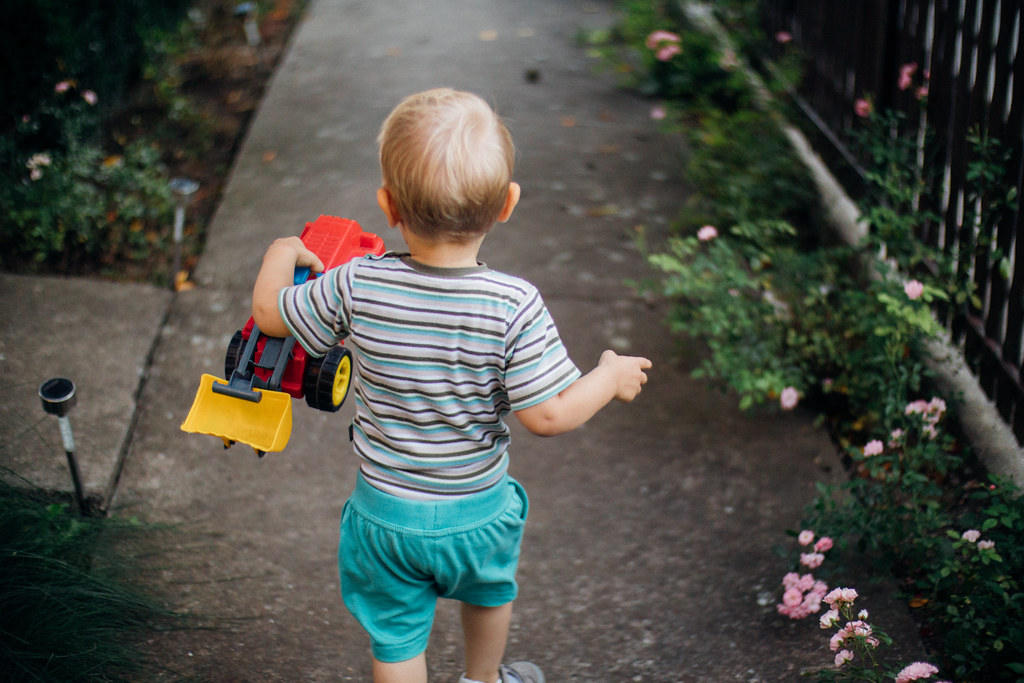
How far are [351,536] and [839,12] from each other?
12.0 feet

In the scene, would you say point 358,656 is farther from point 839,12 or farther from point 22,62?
point 839,12

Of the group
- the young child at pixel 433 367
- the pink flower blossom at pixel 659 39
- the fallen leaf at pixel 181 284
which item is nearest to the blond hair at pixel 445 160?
the young child at pixel 433 367

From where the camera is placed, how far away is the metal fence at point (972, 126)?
8.89 feet

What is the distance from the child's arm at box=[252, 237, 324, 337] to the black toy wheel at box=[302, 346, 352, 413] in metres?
0.09

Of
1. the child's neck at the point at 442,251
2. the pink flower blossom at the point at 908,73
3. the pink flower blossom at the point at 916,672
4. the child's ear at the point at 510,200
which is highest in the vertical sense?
the child's ear at the point at 510,200

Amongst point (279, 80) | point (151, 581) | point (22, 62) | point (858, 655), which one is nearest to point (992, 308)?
point (858, 655)

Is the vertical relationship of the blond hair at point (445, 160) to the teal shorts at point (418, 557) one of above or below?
above

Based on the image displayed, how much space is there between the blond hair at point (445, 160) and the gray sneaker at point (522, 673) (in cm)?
120

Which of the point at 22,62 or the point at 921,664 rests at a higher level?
the point at 22,62

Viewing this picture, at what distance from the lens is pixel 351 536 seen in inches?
72.3

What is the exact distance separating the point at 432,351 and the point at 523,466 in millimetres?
1538

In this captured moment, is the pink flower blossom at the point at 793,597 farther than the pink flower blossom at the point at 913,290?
No

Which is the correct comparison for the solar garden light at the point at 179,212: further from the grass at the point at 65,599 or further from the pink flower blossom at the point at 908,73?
the pink flower blossom at the point at 908,73

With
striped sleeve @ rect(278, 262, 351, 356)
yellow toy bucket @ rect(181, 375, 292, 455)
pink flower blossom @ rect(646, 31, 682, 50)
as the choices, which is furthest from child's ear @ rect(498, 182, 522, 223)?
pink flower blossom @ rect(646, 31, 682, 50)
